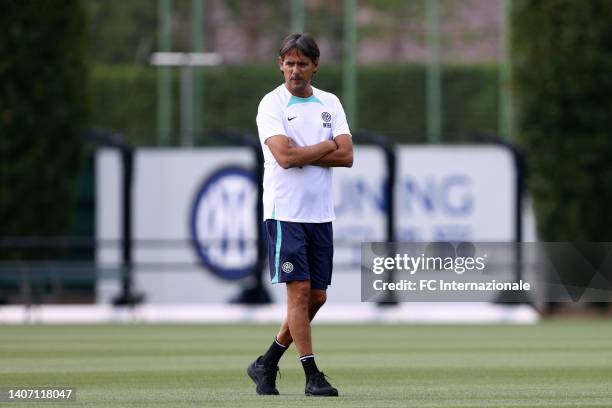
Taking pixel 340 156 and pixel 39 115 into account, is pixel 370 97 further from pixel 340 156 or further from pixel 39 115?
pixel 340 156

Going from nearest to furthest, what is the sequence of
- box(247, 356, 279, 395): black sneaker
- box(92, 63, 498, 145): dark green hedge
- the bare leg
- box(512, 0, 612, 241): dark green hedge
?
the bare leg → box(247, 356, 279, 395): black sneaker → box(512, 0, 612, 241): dark green hedge → box(92, 63, 498, 145): dark green hedge

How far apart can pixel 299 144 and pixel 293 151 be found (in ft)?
0.54

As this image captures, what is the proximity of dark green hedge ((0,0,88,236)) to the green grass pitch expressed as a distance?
16.7 ft

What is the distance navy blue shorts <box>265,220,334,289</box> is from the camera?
984cm

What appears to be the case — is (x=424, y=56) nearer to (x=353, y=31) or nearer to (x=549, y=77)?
(x=353, y=31)

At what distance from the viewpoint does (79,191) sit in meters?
27.4

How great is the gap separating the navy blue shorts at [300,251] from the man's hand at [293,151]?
1.15 feet

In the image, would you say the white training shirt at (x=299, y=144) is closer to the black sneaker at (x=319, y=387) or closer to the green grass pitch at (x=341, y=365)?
the black sneaker at (x=319, y=387)

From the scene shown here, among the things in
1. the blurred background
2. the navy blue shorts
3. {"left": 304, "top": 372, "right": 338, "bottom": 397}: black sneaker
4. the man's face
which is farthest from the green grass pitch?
the blurred background

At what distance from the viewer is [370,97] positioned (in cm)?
3266

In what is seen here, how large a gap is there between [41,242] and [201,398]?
51.4ft

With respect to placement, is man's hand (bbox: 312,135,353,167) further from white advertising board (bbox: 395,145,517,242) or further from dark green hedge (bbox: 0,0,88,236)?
dark green hedge (bbox: 0,0,88,236)

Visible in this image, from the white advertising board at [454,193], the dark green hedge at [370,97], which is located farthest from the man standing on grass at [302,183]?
the dark green hedge at [370,97]

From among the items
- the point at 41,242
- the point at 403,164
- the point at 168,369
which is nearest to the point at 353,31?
the point at 403,164
